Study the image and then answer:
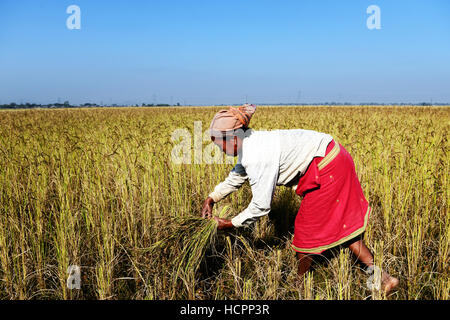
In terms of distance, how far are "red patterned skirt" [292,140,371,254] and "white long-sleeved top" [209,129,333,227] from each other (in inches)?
2.7

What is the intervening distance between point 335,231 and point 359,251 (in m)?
0.21

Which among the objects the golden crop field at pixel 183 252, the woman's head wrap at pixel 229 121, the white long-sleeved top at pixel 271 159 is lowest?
the golden crop field at pixel 183 252

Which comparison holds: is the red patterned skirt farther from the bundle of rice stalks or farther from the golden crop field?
the bundle of rice stalks

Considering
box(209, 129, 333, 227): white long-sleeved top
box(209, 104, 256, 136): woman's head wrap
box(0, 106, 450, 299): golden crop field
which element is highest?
box(209, 104, 256, 136): woman's head wrap

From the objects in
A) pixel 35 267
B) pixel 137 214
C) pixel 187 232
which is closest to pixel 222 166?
pixel 137 214

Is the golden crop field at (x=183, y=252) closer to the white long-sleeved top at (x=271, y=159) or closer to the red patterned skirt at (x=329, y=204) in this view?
the red patterned skirt at (x=329, y=204)

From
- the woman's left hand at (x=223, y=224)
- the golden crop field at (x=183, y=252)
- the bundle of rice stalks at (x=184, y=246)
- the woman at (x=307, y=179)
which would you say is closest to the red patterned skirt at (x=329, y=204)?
the woman at (x=307, y=179)

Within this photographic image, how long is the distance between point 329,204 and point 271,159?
0.46 metres

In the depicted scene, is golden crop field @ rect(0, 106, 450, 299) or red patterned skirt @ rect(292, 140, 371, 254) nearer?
golden crop field @ rect(0, 106, 450, 299)

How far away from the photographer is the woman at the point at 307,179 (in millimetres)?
1430

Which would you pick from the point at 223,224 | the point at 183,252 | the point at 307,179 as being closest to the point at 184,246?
the point at 183,252

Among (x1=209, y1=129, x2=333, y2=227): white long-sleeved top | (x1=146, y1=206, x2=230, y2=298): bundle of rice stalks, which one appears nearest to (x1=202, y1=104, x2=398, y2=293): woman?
(x1=209, y1=129, x2=333, y2=227): white long-sleeved top

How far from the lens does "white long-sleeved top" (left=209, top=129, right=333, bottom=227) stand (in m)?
1.39
